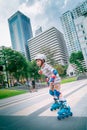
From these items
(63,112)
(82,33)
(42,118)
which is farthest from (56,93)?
(82,33)

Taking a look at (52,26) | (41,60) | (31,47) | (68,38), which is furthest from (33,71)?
(68,38)

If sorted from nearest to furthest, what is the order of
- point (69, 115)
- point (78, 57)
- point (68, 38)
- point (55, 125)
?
1. point (55, 125)
2. point (69, 115)
3. point (78, 57)
4. point (68, 38)

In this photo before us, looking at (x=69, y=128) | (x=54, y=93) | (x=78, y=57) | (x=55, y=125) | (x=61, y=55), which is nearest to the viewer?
(x=69, y=128)

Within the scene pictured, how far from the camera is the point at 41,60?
442cm

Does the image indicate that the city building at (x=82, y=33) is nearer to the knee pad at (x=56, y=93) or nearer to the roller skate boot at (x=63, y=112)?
the knee pad at (x=56, y=93)

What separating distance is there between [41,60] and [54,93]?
0.97 m

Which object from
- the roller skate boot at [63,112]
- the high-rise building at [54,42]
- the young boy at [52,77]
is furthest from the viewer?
the high-rise building at [54,42]

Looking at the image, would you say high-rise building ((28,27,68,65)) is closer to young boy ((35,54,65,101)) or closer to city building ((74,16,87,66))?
city building ((74,16,87,66))

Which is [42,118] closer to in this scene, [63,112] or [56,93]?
[63,112]

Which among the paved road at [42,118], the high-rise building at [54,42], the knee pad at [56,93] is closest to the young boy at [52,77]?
the knee pad at [56,93]

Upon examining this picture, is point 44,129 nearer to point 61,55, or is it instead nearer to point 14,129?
point 14,129

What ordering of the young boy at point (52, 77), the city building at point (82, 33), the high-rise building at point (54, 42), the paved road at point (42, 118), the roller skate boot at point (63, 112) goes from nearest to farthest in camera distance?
the paved road at point (42, 118) < the roller skate boot at point (63, 112) < the young boy at point (52, 77) < the city building at point (82, 33) < the high-rise building at point (54, 42)

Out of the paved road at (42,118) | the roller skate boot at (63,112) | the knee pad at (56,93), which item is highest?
the knee pad at (56,93)

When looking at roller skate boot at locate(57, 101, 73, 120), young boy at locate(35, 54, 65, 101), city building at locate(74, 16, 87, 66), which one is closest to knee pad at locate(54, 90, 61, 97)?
young boy at locate(35, 54, 65, 101)
